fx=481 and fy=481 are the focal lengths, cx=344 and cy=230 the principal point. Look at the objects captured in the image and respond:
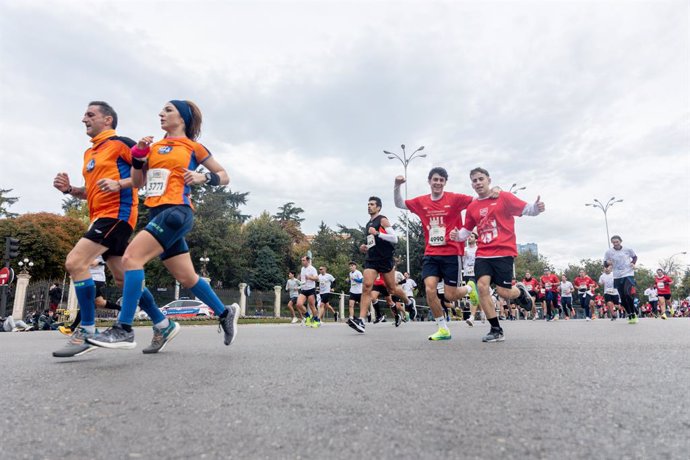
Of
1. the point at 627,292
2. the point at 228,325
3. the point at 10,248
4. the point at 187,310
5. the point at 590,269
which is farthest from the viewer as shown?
the point at 590,269

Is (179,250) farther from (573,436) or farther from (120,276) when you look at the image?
(573,436)

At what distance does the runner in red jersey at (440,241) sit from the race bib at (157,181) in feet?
11.5

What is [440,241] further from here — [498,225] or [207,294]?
[207,294]

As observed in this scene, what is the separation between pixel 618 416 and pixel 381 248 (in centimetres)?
630

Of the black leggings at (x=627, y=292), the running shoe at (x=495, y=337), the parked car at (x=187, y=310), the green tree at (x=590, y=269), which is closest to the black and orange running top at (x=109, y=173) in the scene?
the running shoe at (x=495, y=337)

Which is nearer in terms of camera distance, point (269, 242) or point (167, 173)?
point (167, 173)

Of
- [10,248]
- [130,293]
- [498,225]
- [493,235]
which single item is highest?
[10,248]

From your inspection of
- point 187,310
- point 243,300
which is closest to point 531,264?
point 243,300

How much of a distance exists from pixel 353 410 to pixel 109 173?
3522 millimetres

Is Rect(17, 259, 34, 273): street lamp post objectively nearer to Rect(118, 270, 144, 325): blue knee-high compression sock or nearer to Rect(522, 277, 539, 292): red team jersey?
Rect(522, 277, 539, 292): red team jersey

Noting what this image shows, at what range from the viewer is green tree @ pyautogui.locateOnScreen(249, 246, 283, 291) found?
47.0 m

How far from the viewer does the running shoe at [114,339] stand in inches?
147

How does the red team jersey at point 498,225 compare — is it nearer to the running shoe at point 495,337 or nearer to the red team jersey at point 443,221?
the red team jersey at point 443,221

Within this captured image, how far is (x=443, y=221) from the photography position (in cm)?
A: 646
